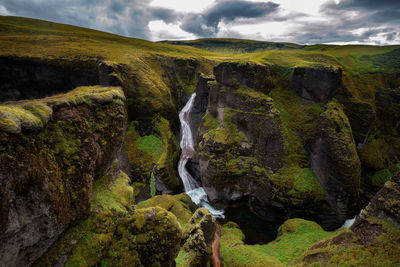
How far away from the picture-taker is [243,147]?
858 inches

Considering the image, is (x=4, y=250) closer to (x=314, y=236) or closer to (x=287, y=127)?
(x=314, y=236)

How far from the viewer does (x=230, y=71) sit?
79.5 feet

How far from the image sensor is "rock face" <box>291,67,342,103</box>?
21797mm

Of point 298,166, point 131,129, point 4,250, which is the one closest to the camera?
point 4,250

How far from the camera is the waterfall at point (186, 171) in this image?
22.0m

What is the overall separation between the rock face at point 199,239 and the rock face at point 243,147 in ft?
26.2

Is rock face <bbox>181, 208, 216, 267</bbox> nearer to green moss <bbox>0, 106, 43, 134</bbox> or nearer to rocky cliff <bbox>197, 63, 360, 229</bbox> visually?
rocky cliff <bbox>197, 63, 360, 229</bbox>

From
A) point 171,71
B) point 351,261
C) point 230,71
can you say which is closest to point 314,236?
point 351,261

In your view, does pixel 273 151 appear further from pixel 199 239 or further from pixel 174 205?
pixel 199 239

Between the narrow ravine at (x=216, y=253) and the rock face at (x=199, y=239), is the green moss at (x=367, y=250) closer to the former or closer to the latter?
the narrow ravine at (x=216, y=253)

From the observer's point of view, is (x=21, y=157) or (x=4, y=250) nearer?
(x=4, y=250)

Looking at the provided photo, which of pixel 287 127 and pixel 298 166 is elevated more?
pixel 287 127

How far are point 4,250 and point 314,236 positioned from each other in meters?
17.7

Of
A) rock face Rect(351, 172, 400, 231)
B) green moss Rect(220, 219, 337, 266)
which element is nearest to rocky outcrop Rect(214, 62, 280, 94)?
green moss Rect(220, 219, 337, 266)
